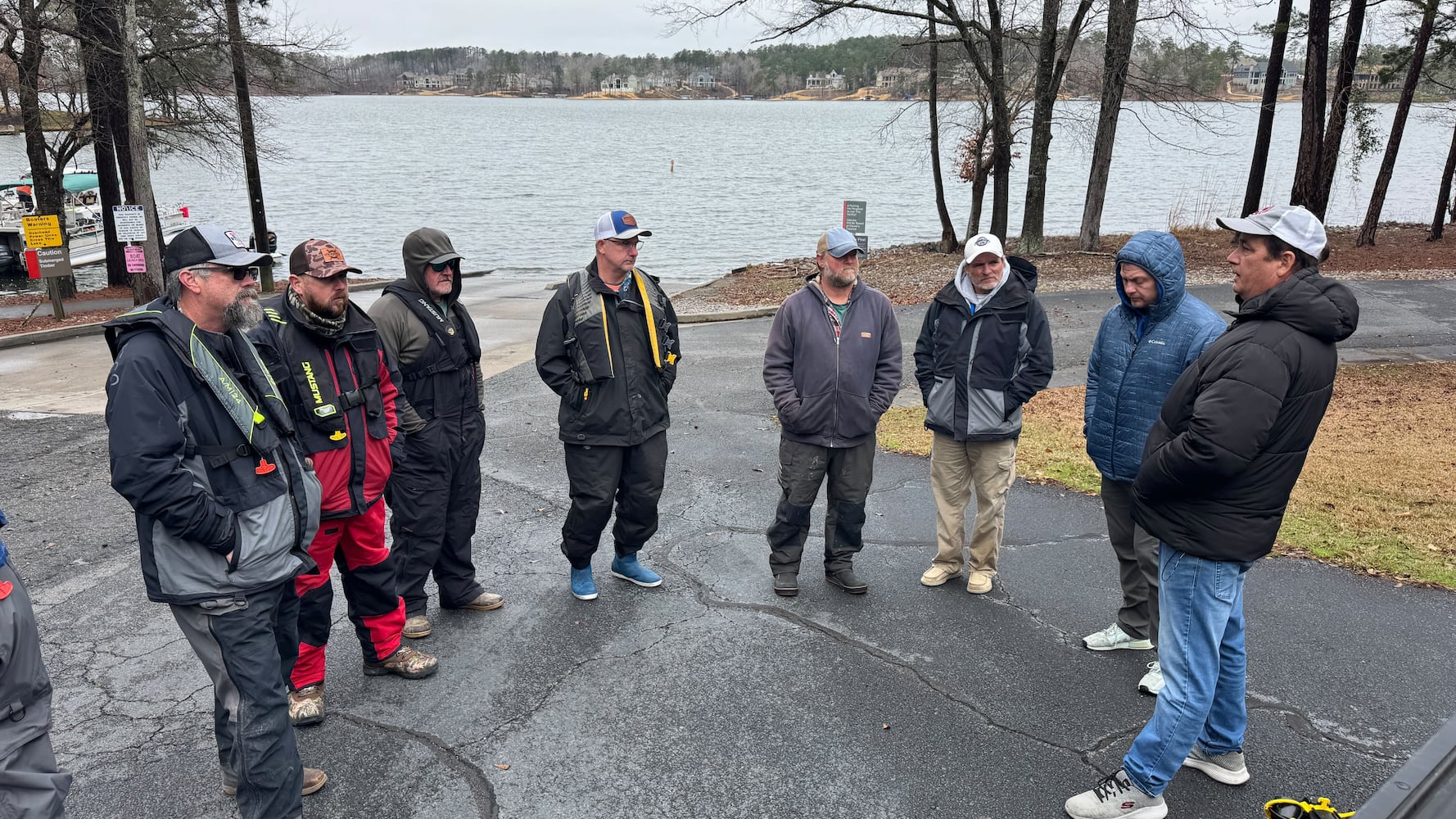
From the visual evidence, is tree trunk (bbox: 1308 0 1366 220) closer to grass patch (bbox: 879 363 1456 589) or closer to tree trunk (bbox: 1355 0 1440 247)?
grass patch (bbox: 879 363 1456 589)

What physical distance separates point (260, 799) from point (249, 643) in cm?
52

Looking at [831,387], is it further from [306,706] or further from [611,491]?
[306,706]

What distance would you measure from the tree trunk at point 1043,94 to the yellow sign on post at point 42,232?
18.4 meters

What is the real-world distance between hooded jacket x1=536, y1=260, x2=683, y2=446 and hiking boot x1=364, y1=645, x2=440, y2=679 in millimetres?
1260

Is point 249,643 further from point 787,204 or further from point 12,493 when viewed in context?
point 787,204

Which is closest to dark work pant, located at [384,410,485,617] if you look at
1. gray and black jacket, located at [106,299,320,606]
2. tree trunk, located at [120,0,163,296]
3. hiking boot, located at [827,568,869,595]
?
gray and black jacket, located at [106,299,320,606]

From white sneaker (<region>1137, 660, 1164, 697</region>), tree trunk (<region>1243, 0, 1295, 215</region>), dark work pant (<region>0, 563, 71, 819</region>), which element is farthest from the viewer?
tree trunk (<region>1243, 0, 1295, 215</region>)

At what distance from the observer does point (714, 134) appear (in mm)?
111938

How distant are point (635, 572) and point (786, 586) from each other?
2.76 feet

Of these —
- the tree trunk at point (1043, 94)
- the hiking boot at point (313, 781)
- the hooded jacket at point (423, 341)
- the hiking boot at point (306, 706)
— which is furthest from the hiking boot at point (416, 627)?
the tree trunk at point (1043, 94)

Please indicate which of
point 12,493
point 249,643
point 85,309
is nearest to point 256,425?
point 249,643

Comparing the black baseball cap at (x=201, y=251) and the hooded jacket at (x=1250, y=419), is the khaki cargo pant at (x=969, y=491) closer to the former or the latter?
the hooded jacket at (x=1250, y=419)

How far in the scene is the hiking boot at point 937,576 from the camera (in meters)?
5.21

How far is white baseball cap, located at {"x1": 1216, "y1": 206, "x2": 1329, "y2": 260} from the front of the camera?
3.04 m
